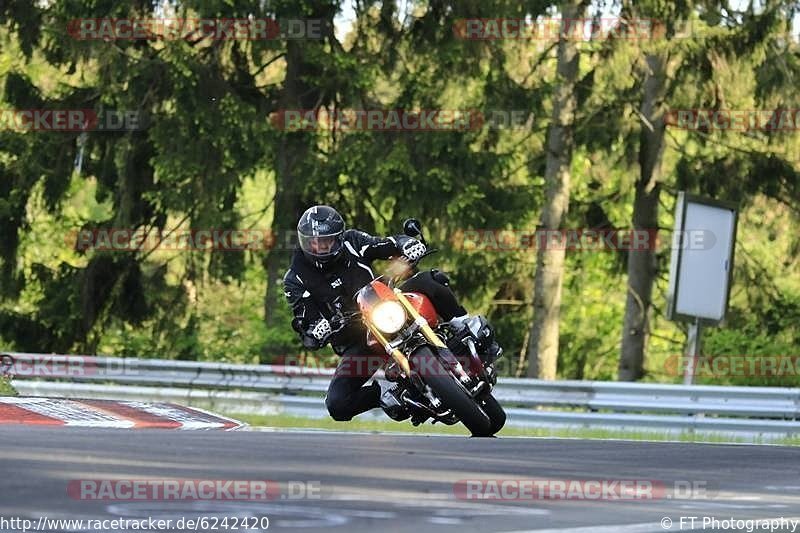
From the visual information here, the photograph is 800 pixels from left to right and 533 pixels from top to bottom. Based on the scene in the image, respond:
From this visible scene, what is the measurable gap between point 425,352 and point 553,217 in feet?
50.3

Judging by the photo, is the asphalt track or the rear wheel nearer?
the asphalt track

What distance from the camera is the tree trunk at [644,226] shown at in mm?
27266

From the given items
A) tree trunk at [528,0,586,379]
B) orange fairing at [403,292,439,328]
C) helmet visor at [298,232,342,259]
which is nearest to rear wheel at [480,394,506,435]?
orange fairing at [403,292,439,328]

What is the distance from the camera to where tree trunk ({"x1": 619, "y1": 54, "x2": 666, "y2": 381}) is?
89.5 feet

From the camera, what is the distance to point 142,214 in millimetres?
28062

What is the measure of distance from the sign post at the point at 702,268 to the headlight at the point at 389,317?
7853 mm

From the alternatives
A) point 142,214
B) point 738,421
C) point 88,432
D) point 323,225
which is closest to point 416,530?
point 88,432

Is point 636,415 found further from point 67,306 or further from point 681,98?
point 67,306

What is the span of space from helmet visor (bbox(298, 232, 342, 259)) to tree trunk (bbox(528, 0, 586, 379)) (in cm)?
1447

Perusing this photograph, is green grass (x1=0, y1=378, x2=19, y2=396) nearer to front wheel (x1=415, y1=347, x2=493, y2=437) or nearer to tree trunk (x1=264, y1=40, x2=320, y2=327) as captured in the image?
front wheel (x1=415, y1=347, x2=493, y2=437)

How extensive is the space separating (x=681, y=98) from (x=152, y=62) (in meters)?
8.52

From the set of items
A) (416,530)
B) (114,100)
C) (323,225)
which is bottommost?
(416,530)

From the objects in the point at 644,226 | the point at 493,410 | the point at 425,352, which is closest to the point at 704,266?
the point at 493,410

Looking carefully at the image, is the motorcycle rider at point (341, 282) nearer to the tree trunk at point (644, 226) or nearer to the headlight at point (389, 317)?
the headlight at point (389, 317)
